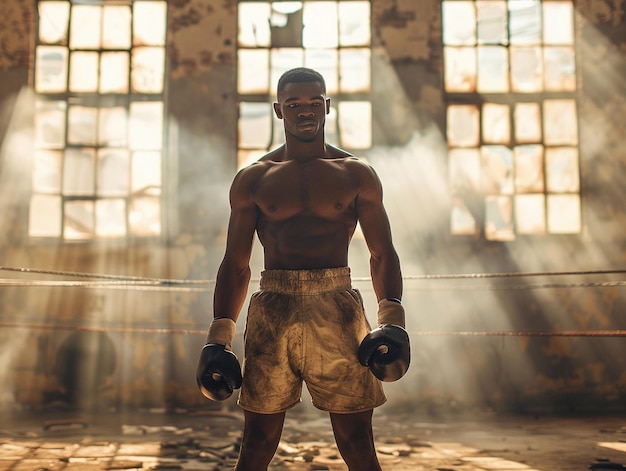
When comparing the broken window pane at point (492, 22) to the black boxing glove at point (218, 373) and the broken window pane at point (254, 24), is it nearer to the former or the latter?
the broken window pane at point (254, 24)

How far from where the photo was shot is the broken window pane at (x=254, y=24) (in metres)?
6.04

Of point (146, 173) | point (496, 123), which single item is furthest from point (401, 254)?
point (146, 173)

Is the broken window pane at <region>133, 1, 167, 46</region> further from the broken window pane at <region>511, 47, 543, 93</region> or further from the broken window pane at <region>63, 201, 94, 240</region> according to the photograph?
the broken window pane at <region>511, 47, 543, 93</region>

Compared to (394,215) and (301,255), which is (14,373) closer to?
(394,215)

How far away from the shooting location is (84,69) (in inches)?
239

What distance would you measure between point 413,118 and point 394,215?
1.00 m

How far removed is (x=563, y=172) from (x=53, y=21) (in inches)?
212

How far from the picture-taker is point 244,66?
6.04 m

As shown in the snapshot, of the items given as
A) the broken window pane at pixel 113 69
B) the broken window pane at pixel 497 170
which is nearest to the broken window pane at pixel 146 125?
the broken window pane at pixel 113 69

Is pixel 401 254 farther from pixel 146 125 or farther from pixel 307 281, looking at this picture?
pixel 307 281

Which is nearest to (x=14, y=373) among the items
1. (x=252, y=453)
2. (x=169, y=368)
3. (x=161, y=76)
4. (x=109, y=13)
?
(x=169, y=368)

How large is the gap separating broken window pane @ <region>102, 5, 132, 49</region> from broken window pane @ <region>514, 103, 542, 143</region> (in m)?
4.04

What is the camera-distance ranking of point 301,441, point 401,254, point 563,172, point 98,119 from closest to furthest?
point 301,441 → point 401,254 → point 563,172 → point 98,119

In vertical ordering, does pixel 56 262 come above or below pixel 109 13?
below
